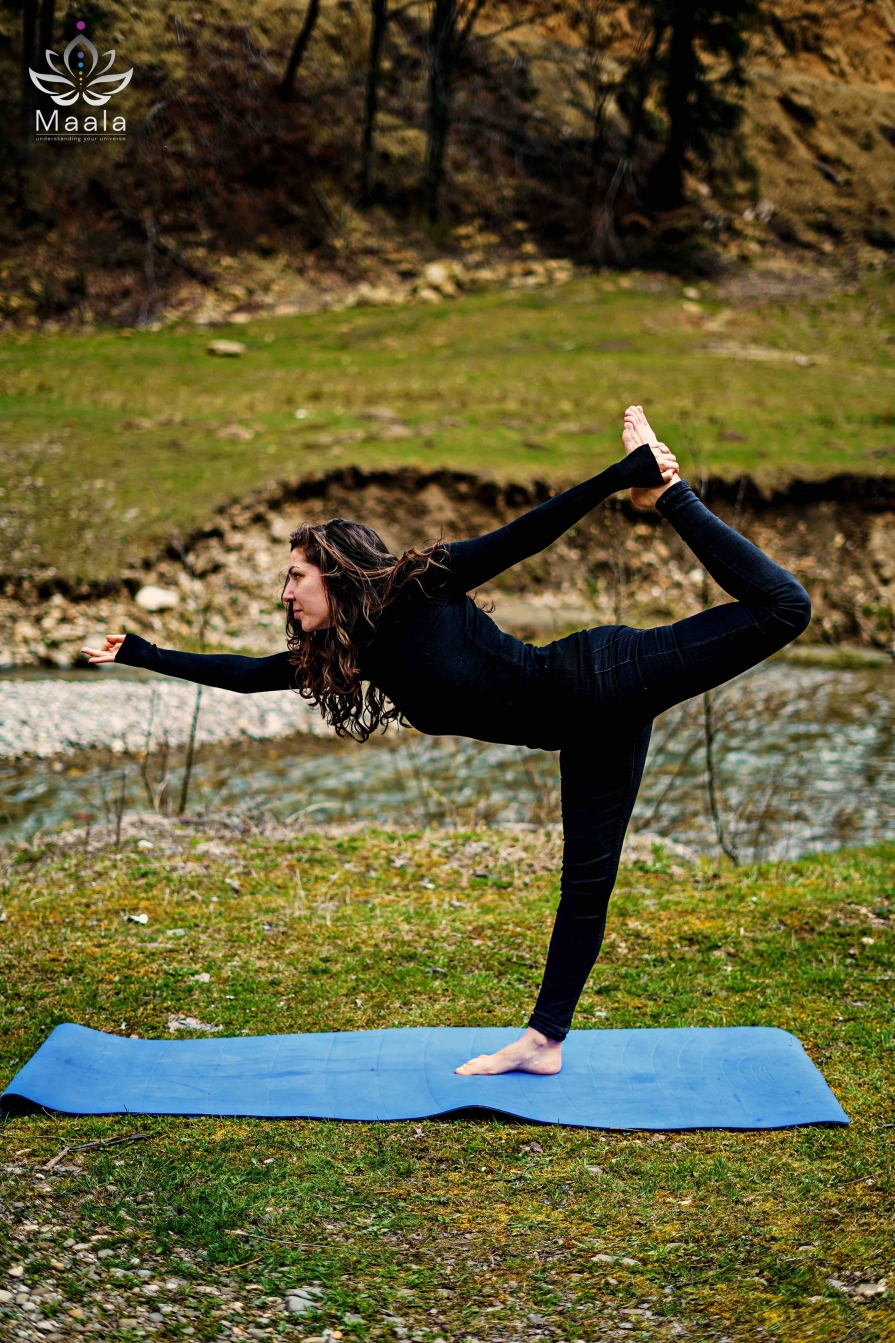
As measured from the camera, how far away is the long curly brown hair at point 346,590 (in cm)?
379

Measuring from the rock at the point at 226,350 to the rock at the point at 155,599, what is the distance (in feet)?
33.2

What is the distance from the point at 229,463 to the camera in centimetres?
1717

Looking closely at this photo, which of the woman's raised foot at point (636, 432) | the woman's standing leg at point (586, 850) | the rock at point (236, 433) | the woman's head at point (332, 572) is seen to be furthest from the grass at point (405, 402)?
the woman's head at point (332, 572)

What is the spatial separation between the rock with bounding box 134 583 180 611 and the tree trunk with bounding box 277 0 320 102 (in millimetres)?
24830

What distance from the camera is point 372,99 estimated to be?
32188mm

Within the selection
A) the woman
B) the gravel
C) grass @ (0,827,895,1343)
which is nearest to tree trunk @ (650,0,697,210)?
the gravel

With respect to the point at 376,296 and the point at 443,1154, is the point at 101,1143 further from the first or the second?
the point at 376,296

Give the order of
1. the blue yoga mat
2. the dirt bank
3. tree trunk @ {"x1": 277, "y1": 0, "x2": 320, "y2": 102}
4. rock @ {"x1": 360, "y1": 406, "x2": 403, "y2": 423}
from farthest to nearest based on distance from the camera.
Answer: tree trunk @ {"x1": 277, "y1": 0, "x2": 320, "y2": 102} → rock @ {"x1": 360, "y1": 406, "x2": 403, "y2": 423} → the dirt bank → the blue yoga mat

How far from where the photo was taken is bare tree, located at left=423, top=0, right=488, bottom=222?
32.6 m

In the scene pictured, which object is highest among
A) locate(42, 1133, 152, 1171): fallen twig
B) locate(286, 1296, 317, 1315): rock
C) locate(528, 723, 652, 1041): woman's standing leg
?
locate(528, 723, 652, 1041): woman's standing leg

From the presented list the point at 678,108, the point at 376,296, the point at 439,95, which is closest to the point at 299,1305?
the point at 376,296

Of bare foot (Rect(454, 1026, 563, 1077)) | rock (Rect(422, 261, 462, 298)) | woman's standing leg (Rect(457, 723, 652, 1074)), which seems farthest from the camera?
rock (Rect(422, 261, 462, 298))

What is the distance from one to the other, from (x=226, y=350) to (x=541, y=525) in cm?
2130

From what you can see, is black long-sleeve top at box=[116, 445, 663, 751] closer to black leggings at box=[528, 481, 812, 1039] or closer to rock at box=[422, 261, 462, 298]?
black leggings at box=[528, 481, 812, 1039]
